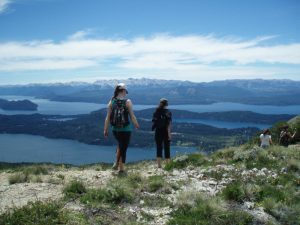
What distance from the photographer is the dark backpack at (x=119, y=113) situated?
10.1 m

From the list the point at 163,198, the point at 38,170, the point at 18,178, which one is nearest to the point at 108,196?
the point at 163,198

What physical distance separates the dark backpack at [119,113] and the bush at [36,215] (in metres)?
3.92

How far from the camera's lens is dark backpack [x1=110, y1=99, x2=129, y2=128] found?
33.0ft


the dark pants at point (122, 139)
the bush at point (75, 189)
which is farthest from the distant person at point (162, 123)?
the bush at point (75, 189)

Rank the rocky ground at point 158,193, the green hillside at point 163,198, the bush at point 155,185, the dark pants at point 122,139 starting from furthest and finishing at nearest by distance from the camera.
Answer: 1. the dark pants at point 122,139
2. the bush at point 155,185
3. the rocky ground at point 158,193
4. the green hillside at point 163,198

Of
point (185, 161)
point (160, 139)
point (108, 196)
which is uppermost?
point (160, 139)

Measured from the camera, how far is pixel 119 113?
10062mm

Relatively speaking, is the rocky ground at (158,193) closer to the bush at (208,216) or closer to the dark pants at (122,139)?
the bush at (208,216)

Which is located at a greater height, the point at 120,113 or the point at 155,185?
the point at 120,113

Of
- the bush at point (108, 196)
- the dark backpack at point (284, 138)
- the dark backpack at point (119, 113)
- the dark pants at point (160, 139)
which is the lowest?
the dark backpack at point (284, 138)

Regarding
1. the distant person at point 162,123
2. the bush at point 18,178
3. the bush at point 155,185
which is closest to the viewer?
the bush at point 155,185

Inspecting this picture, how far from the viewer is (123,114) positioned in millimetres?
10086

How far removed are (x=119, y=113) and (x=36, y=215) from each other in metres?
4.40

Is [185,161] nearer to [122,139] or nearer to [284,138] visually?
[122,139]
